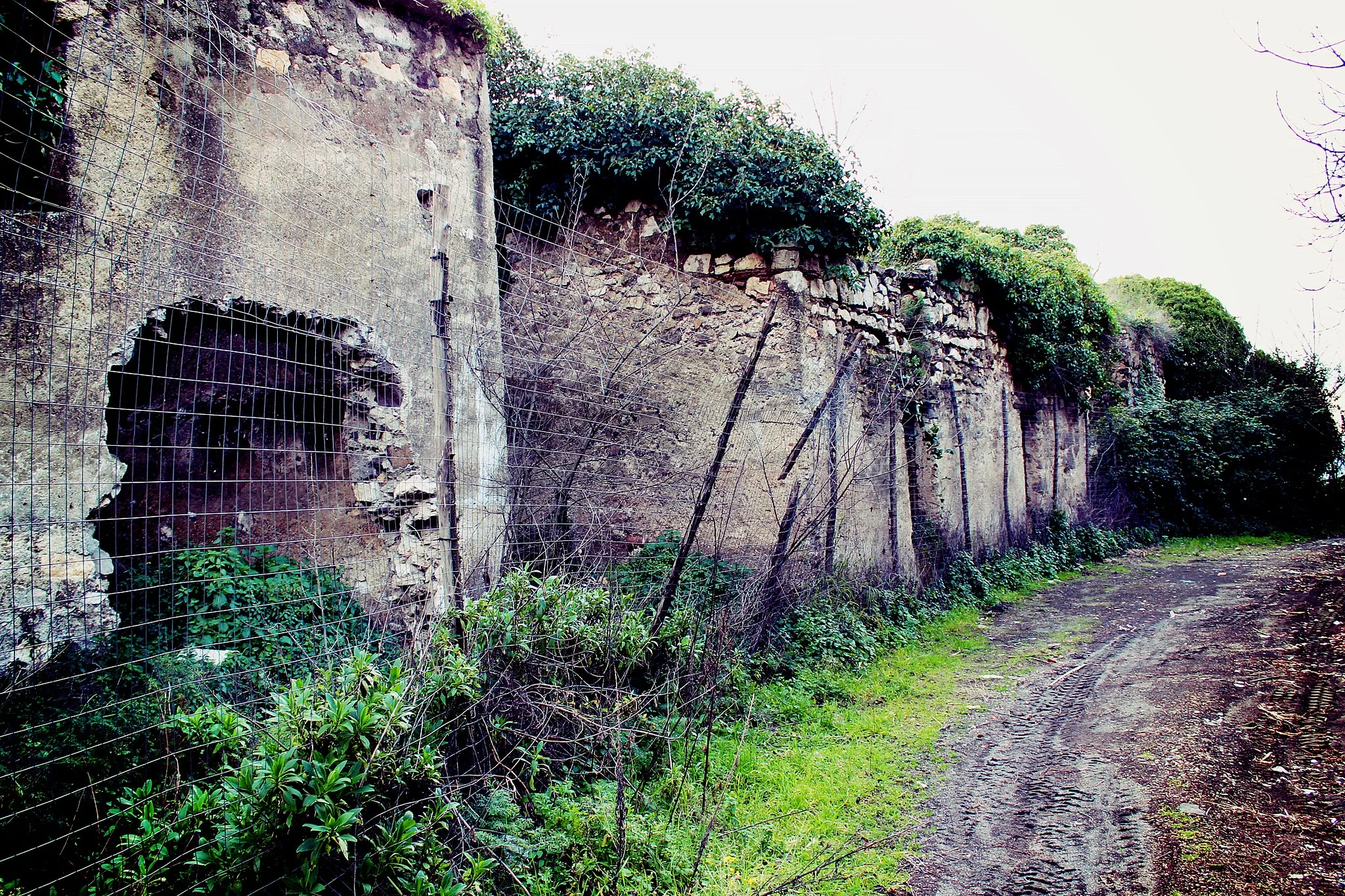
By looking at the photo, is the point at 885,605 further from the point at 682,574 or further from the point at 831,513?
the point at 682,574

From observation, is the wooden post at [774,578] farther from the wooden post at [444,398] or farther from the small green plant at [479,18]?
the small green plant at [479,18]

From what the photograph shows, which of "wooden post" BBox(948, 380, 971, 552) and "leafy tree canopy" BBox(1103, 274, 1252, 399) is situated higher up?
"leafy tree canopy" BBox(1103, 274, 1252, 399)

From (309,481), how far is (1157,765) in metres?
5.43

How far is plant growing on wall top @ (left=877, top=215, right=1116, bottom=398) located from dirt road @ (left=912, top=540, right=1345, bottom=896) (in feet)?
17.5

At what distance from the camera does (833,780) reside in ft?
13.9

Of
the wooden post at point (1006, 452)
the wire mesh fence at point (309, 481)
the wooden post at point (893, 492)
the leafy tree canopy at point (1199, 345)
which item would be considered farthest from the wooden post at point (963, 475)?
the leafy tree canopy at point (1199, 345)

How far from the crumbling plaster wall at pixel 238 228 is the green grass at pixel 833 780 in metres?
2.17

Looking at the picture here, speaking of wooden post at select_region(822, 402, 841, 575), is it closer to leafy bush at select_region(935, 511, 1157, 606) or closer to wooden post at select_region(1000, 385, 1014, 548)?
leafy bush at select_region(935, 511, 1157, 606)

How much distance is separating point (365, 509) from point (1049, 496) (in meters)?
11.3

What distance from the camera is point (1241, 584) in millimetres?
9414

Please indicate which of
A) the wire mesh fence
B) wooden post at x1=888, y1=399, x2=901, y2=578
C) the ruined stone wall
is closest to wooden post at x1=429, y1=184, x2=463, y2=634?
the wire mesh fence

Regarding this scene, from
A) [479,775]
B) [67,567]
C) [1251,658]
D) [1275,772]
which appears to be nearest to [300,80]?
[67,567]

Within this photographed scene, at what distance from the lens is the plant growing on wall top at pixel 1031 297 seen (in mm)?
10336

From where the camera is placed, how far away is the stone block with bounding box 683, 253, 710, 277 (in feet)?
25.4
